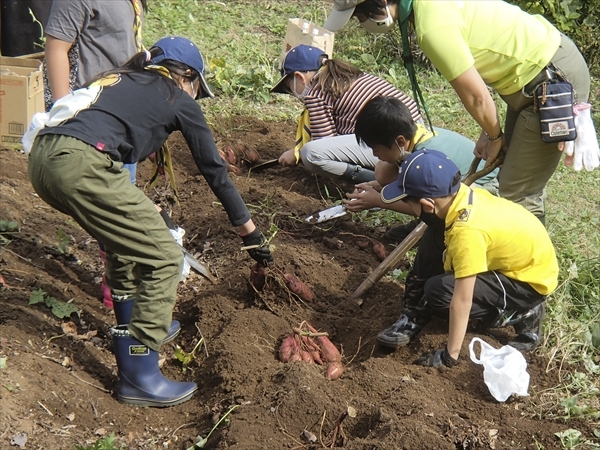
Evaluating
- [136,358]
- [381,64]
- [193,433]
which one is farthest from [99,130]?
[381,64]

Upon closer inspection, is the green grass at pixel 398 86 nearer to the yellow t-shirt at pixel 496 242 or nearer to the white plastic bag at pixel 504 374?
the white plastic bag at pixel 504 374

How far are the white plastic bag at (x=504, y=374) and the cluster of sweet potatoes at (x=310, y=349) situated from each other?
2.44 ft

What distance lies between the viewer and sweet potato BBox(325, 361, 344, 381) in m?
3.71

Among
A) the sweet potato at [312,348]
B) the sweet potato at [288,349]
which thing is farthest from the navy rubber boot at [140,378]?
the sweet potato at [312,348]

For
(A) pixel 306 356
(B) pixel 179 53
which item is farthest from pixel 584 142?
(B) pixel 179 53

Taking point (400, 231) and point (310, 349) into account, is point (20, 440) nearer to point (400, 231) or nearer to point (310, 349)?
point (310, 349)

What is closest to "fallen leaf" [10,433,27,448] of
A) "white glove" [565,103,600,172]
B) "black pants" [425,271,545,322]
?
"black pants" [425,271,545,322]

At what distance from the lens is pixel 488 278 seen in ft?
12.2

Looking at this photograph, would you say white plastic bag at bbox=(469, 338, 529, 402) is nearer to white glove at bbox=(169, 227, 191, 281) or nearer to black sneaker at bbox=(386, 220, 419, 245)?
black sneaker at bbox=(386, 220, 419, 245)

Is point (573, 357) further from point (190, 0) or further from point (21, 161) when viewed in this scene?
point (190, 0)

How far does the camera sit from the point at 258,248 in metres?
3.93

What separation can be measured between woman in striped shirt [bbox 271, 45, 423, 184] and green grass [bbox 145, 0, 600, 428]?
0.45 m

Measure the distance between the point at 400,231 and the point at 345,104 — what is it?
104 cm

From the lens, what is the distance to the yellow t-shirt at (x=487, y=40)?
3469 millimetres
